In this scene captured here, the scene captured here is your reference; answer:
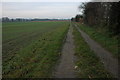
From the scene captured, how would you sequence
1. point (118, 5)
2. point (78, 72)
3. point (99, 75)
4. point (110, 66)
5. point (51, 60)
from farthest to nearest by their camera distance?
point (118, 5) → point (51, 60) → point (110, 66) → point (78, 72) → point (99, 75)

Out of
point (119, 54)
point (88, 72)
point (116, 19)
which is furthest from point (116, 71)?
point (116, 19)

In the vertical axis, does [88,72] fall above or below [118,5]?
below

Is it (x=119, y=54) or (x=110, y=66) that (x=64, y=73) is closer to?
(x=110, y=66)

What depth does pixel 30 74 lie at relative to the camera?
15.9 ft

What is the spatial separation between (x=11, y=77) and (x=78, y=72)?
261cm

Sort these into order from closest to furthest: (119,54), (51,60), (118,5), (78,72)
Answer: (78,72) → (51,60) → (119,54) → (118,5)

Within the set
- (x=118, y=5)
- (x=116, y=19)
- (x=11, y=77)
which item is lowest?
(x=11, y=77)

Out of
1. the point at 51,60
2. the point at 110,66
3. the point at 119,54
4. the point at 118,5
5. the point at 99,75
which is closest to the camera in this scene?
the point at 99,75

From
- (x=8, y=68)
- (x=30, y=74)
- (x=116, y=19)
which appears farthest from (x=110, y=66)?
(x=116, y=19)

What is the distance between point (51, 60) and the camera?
653 cm

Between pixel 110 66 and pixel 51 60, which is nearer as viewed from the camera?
pixel 110 66

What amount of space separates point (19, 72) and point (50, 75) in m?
1.33

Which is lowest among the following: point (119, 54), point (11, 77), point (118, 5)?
point (11, 77)

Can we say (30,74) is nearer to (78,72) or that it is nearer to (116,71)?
(78,72)
